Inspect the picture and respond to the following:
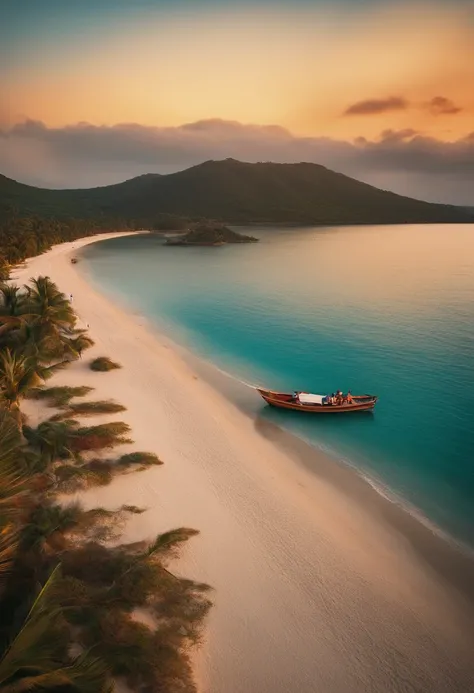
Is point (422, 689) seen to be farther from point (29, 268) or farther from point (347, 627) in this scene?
point (29, 268)

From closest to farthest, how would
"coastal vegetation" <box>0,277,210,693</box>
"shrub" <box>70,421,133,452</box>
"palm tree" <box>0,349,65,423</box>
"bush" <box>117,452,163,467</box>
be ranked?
"coastal vegetation" <box>0,277,210,693</box>
"palm tree" <box>0,349,65,423</box>
"bush" <box>117,452,163,467</box>
"shrub" <box>70,421,133,452</box>

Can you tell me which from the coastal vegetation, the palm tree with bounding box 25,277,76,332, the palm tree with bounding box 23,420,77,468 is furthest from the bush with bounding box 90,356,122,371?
the palm tree with bounding box 23,420,77,468

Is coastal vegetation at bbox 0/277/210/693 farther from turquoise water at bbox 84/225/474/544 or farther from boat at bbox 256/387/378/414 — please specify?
turquoise water at bbox 84/225/474/544

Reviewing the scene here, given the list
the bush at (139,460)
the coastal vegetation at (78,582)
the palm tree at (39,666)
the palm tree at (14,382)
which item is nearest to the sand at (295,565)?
the bush at (139,460)

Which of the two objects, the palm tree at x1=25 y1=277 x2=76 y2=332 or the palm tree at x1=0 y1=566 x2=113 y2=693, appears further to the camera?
the palm tree at x1=25 y1=277 x2=76 y2=332

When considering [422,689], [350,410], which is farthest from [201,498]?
[350,410]

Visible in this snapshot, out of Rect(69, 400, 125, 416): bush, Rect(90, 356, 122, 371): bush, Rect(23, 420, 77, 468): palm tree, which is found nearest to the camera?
Rect(23, 420, 77, 468): palm tree
